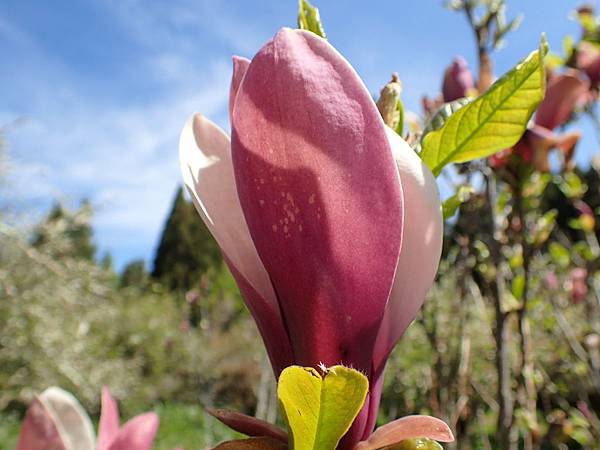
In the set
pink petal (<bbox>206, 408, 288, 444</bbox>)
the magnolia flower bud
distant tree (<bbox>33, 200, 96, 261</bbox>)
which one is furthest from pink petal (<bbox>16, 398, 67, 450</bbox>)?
distant tree (<bbox>33, 200, 96, 261</bbox>)

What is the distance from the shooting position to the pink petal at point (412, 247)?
1.32 feet

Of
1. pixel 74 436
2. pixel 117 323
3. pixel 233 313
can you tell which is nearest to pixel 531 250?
pixel 74 436

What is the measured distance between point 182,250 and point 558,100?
23219 millimetres

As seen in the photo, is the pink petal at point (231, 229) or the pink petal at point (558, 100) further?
the pink petal at point (558, 100)

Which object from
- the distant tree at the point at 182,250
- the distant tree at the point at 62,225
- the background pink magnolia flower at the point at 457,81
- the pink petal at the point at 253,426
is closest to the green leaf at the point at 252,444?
the pink petal at the point at 253,426

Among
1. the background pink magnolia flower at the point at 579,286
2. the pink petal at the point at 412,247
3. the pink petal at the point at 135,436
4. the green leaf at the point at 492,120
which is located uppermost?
the green leaf at the point at 492,120

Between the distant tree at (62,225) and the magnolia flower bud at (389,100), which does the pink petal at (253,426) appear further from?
the distant tree at (62,225)

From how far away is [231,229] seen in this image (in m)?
0.42

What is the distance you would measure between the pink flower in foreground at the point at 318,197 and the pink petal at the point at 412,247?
0.01 m

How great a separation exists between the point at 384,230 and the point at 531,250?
36.1 inches

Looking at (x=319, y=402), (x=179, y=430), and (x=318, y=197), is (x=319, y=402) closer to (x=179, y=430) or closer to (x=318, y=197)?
(x=318, y=197)

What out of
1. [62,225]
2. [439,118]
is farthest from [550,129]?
[62,225]

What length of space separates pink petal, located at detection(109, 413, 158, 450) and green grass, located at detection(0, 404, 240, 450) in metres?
5.70

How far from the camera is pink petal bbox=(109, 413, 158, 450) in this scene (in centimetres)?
56
